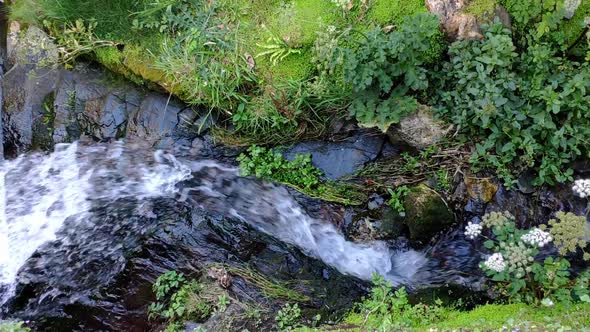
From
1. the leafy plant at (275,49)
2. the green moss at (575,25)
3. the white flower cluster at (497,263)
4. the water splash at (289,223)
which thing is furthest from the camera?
the leafy plant at (275,49)

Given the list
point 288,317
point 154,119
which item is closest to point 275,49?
point 154,119

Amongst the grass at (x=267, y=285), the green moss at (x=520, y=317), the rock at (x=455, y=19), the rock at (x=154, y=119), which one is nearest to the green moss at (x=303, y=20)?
the rock at (x=455, y=19)

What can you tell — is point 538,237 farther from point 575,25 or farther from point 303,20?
point 303,20

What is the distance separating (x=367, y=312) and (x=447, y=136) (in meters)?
1.58

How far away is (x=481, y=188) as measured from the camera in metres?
3.93

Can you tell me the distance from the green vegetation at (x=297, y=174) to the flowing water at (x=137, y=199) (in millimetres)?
135

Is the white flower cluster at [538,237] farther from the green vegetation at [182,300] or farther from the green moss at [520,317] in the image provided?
the green vegetation at [182,300]

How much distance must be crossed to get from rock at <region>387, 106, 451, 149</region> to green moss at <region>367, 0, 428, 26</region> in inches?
31.3

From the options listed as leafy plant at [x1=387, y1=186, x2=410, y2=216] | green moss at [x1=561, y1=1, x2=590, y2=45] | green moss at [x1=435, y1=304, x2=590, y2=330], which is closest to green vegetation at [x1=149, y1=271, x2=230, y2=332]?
leafy plant at [x1=387, y1=186, x2=410, y2=216]

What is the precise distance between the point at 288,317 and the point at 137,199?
189cm

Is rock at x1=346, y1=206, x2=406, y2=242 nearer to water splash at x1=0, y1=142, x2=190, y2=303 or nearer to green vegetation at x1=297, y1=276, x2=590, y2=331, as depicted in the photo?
green vegetation at x1=297, y1=276, x2=590, y2=331

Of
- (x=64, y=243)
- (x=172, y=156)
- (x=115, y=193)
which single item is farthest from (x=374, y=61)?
(x=64, y=243)

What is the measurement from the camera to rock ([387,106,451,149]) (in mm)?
3914

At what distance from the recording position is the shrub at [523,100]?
3510mm
